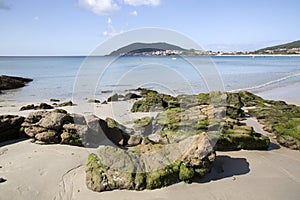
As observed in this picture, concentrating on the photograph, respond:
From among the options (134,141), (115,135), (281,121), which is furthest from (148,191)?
(281,121)

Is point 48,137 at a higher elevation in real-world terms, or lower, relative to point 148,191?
higher

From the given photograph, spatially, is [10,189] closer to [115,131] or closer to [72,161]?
[72,161]

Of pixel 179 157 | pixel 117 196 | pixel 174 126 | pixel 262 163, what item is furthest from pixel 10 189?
pixel 262 163

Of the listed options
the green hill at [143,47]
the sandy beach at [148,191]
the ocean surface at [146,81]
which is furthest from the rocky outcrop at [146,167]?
the ocean surface at [146,81]

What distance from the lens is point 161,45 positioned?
13.8 metres

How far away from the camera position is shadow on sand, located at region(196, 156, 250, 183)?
769 centimetres

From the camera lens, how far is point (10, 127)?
412 inches

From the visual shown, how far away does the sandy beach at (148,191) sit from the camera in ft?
22.3

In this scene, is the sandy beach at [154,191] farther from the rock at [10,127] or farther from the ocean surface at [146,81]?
the ocean surface at [146,81]

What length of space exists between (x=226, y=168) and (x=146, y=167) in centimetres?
256

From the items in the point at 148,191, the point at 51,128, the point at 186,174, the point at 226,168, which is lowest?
the point at 226,168

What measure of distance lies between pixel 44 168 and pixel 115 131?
312 cm

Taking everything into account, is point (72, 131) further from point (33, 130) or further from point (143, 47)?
point (143, 47)

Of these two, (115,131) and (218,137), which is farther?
(115,131)
